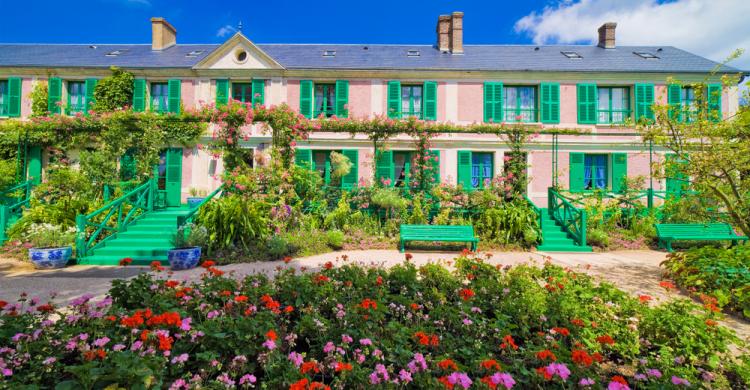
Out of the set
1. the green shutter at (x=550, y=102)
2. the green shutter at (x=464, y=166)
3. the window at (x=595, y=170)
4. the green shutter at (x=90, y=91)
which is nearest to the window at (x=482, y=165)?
the green shutter at (x=464, y=166)

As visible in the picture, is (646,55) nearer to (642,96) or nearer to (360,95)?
(642,96)

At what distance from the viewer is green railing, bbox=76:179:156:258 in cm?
599

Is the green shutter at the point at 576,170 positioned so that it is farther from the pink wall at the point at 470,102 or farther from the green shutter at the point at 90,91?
the green shutter at the point at 90,91

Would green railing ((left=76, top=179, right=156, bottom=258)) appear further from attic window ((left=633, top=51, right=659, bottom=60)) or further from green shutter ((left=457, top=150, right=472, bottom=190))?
attic window ((left=633, top=51, right=659, bottom=60))

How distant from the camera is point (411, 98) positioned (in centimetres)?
1261

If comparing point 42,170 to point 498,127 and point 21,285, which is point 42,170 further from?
point 498,127

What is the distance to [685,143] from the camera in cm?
446

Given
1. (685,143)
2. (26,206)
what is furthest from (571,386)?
(26,206)

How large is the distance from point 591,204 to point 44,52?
21.0 m

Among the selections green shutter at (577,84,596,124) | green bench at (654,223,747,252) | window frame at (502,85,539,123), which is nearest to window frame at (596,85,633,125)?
green shutter at (577,84,596,124)

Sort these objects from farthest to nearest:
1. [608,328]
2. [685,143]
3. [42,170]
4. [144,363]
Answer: [42,170]
[685,143]
[608,328]
[144,363]

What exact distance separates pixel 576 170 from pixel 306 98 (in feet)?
33.5

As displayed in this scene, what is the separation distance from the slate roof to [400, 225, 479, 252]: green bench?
23.9 feet

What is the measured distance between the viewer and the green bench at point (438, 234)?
7.04 meters
